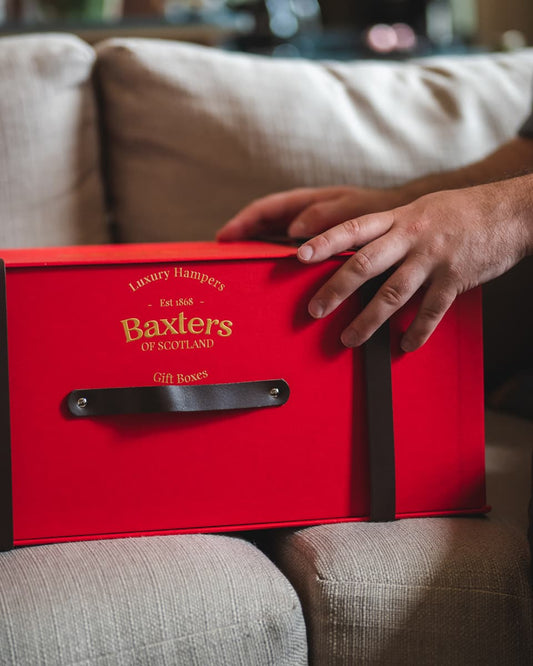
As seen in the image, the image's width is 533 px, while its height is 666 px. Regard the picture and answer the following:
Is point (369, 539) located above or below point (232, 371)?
below

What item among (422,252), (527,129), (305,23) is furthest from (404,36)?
(422,252)

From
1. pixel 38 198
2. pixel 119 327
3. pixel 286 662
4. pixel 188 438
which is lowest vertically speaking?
pixel 286 662

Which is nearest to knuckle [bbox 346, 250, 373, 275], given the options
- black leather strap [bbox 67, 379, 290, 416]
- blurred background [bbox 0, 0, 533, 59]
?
black leather strap [bbox 67, 379, 290, 416]

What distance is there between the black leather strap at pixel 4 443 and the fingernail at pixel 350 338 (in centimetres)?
30

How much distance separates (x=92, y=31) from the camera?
1.99 metres

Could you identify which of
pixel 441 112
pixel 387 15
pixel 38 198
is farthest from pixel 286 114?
pixel 387 15

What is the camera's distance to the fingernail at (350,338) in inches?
27.0

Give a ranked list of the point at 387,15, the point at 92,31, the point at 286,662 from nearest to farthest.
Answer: the point at 286,662 < the point at 92,31 < the point at 387,15

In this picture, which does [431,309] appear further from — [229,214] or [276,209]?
[229,214]

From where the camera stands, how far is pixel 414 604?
633mm

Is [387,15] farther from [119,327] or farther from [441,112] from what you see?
[119,327]

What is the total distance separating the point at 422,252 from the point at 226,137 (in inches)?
19.5

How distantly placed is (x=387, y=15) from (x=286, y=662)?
225cm

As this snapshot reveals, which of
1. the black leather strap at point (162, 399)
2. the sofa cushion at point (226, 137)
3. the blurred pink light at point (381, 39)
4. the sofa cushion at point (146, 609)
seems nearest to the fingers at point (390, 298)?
the black leather strap at point (162, 399)
